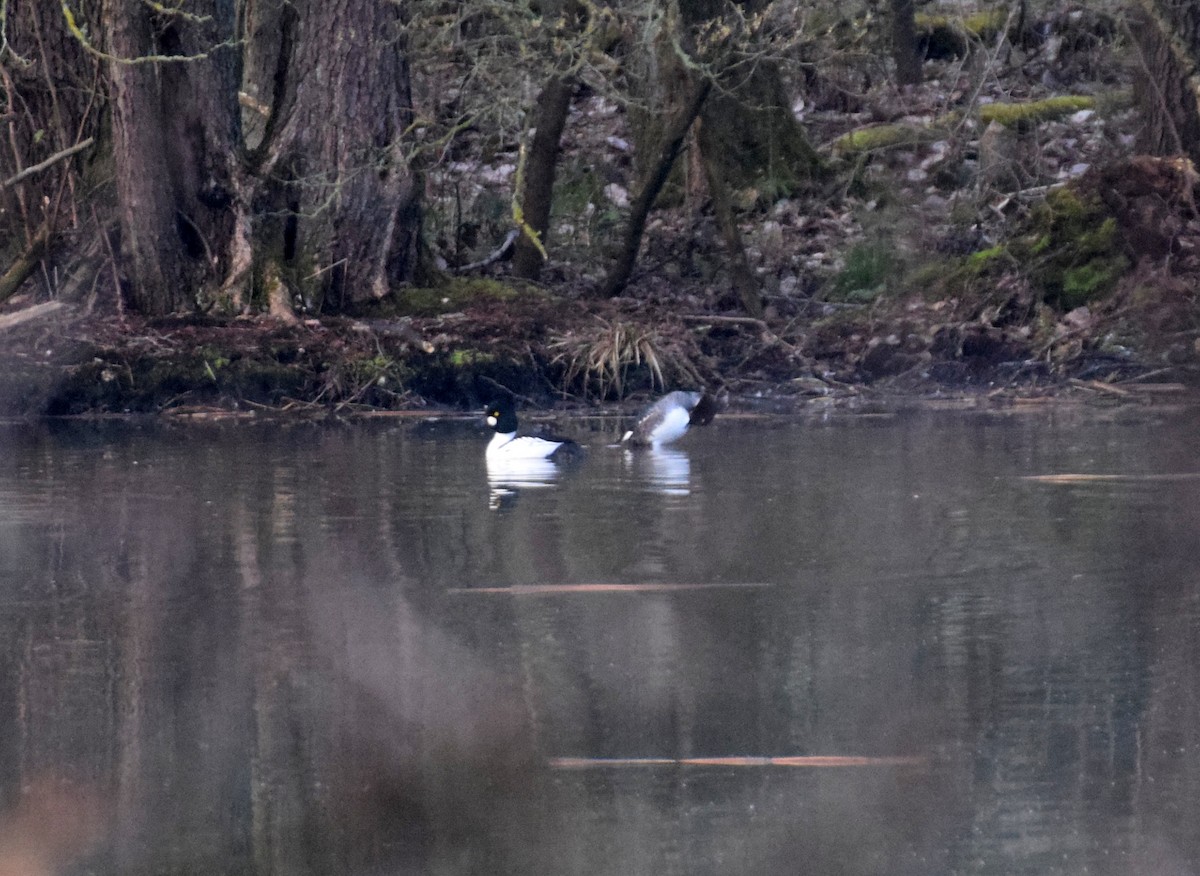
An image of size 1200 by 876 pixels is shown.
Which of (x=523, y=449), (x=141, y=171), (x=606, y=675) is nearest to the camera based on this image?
(x=606, y=675)

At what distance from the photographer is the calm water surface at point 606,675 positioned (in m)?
4.68

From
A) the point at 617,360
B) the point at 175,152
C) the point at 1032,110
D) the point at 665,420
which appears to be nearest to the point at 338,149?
the point at 175,152

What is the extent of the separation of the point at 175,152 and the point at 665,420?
5700 millimetres

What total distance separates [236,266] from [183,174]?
34.6 inches

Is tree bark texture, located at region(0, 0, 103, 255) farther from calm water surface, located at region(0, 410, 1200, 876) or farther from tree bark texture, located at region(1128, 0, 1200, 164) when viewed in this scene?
Result: tree bark texture, located at region(1128, 0, 1200, 164)

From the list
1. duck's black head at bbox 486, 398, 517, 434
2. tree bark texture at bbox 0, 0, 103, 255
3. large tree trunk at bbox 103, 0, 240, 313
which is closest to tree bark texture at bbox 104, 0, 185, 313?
large tree trunk at bbox 103, 0, 240, 313

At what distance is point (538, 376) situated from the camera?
15.4m

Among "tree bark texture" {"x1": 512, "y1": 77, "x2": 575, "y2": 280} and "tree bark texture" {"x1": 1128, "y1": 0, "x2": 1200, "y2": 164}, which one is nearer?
"tree bark texture" {"x1": 1128, "y1": 0, "x2": 1200, "y2": 164}

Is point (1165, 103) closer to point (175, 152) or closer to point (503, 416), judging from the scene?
point (503, 416)

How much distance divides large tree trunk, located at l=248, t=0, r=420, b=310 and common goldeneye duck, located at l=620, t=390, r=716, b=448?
3977 millimetres

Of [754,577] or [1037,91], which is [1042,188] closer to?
[1037,91]

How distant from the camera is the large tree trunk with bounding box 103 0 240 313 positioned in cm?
1559

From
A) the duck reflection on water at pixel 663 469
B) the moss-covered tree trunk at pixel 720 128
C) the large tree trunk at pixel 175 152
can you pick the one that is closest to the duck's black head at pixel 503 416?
the duck reflection on water at pixel 663 469

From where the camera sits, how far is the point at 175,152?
1597 centimetres
